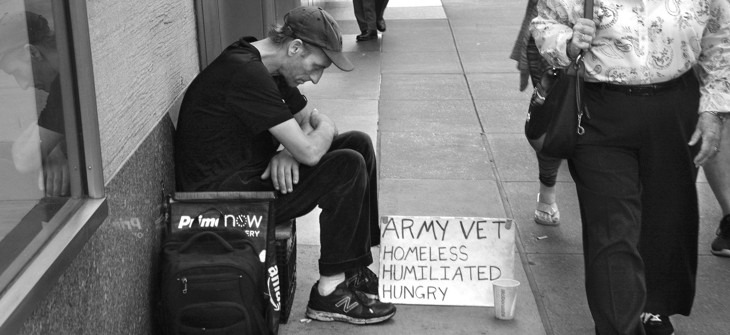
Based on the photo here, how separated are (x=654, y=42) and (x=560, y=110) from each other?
39cm

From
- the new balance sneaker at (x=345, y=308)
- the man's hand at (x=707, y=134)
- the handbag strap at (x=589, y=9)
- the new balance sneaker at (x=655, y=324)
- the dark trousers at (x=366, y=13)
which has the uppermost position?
the handbag strap at (x=589, y=9)

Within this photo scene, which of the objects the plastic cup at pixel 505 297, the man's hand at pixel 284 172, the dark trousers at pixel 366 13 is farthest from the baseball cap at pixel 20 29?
the dark trousers at pixel 366 13

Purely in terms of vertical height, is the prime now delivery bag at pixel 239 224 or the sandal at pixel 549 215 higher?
the prime now delivery bag at pixel 239 224

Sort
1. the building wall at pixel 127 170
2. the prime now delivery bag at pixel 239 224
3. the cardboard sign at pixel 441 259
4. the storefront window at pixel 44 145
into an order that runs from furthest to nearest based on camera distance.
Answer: the cardboard sign at pixel 441 259
the prime now delivery bag at pixel 239 224
the building wall at pixel 127 170
the storefront window at pixel 44 145

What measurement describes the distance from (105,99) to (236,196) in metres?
0.88

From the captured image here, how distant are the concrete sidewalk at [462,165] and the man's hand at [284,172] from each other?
0.58m

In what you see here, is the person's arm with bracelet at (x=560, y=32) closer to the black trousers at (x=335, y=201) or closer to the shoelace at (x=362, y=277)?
the black trousers at (x=335, y=201)

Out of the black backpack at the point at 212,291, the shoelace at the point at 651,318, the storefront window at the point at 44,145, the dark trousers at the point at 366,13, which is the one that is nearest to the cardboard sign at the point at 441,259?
the shoelace at the point at 651,318

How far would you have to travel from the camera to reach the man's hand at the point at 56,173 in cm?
294

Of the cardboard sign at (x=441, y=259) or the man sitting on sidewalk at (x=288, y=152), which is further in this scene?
the cardboard sign at (x=441, y=259)

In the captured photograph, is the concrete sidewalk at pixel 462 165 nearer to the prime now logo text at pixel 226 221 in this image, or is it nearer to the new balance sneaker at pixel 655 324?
the new balance sneaker at pixel 655 324

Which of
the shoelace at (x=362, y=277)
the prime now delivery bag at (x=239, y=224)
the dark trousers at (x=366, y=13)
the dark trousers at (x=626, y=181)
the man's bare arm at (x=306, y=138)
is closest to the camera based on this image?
the dark trousers at (x=626, y=181)

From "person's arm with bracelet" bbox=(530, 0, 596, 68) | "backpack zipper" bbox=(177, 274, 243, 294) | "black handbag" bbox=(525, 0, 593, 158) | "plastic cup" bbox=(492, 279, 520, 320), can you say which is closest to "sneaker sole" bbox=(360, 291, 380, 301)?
"plastic cup" bbox=(492, 279, 520, 320)

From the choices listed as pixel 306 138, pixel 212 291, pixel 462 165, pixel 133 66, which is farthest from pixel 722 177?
pixel 133 66
